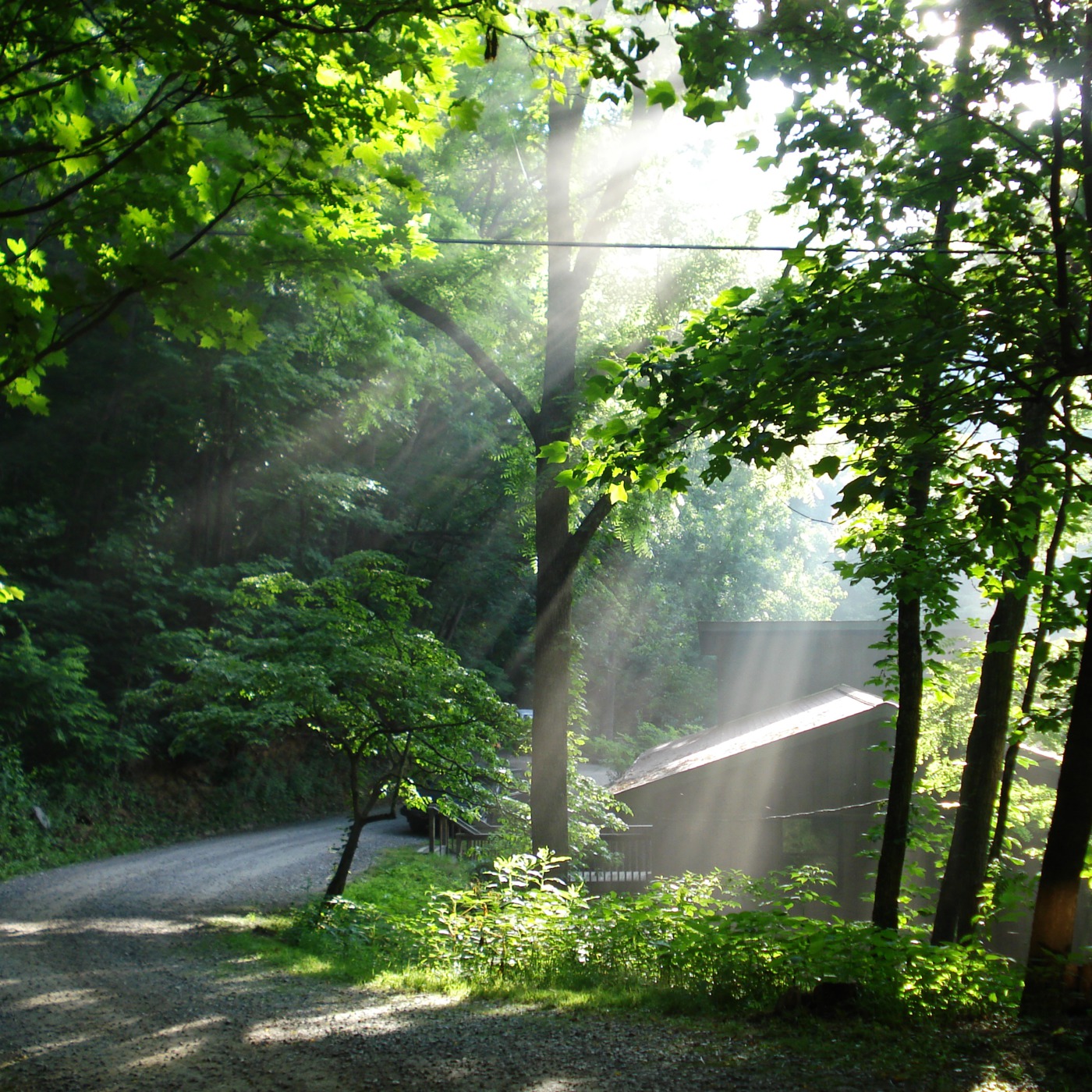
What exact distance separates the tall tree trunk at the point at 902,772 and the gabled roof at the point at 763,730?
701 centimetres

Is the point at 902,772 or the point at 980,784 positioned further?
the point at 980,784

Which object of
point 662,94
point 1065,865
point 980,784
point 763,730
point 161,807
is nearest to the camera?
point 662,94

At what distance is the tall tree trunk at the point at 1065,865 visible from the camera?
4.71 m

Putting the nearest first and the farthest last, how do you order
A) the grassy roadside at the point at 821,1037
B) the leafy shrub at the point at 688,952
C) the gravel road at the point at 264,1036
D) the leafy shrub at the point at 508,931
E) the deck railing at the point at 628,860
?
the grassy roadside at the point at 821,1037 → the gravel road at the point at 264,1036 → the leafy shrub at the point at 688,952 → the leafy shrub at the point at 508,931 → the deck railing at the point at 628,860

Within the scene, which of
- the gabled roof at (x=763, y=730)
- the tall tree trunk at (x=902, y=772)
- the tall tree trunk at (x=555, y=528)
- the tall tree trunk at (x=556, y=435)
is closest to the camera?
the tall tree trunk at (x=902, y=772)

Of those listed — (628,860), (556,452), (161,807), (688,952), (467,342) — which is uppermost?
(467,342)

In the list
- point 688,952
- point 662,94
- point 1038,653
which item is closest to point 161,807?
point 688,952

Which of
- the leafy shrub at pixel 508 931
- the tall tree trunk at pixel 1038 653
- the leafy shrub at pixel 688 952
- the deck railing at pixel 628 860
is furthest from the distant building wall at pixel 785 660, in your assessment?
the leafy shrub at pixel 508 931

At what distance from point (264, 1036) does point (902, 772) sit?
5.43m

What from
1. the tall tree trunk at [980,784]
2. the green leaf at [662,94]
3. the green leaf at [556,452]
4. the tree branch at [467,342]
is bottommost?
the tall tree trunk at [980,784]

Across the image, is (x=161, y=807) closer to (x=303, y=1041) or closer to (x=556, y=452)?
(x=303, y=1041)

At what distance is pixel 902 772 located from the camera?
25.4 ft

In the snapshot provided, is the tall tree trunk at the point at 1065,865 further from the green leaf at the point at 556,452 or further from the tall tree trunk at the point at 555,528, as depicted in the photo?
the tall tree trunk at the point at 555,528

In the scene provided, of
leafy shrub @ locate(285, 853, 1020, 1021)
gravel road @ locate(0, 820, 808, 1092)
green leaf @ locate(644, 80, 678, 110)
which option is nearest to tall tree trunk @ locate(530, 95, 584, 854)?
leafy shrub @ locate(285, 853, 1020, 1021)
